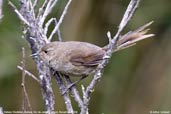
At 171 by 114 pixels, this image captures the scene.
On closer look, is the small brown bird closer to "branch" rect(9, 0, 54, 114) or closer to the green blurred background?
"branch" rect(9, 0, 54, 114)

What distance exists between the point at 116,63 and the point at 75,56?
221cm

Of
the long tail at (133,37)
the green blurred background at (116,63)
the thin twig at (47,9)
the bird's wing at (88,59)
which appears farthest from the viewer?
the green blurred background at (116,63)

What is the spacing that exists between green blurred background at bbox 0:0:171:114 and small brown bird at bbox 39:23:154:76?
1871 millimetres

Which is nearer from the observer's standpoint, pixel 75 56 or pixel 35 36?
pixel 35 36

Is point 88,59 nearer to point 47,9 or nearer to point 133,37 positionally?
point 133,37

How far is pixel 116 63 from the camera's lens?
6.62m

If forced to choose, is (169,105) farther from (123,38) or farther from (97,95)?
(123,38)

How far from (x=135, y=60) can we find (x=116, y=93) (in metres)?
0.52

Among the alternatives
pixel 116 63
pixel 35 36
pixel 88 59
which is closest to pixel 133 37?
pixel 88 59

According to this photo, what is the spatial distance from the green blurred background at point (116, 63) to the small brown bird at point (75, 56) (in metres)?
1.87

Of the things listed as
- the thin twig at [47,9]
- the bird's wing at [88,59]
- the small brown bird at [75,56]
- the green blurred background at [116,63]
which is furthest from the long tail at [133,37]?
the green blurred background at [116,63]

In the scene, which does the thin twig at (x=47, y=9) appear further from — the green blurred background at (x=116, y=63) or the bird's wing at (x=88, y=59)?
the green blurred background at (x=116, y=63)

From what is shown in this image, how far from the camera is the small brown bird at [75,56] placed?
4.27 meters

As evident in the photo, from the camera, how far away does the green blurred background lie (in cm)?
636
